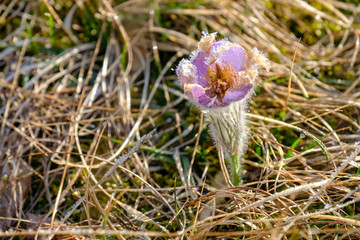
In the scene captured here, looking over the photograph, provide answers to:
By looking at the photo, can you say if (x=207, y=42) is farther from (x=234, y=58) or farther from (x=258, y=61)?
(x=258, y=61)

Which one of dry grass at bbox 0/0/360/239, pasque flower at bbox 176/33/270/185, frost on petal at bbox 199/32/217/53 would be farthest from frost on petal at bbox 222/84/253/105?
dry grass at bbox 0/0/360/239

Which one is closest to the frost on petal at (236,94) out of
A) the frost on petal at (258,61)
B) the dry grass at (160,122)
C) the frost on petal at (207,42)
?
the frost on petal at (258,61)

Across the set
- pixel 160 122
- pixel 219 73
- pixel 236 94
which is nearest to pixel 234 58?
pixel 219 73

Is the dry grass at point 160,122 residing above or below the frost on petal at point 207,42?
below

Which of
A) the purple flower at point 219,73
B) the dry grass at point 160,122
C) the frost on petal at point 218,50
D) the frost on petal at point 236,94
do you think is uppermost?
the frost on petal at point 218,50

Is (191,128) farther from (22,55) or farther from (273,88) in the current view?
(22,55)

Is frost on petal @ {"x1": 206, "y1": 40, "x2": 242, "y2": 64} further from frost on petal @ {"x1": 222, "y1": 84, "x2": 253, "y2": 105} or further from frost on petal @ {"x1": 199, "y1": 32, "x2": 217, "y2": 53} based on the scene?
frost on petal @ {"x1": 222, "y1": 84, "x2": 253, "y2": 105}

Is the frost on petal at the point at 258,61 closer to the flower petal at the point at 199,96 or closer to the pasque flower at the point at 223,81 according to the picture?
the pasque flower at the point at 223,81
